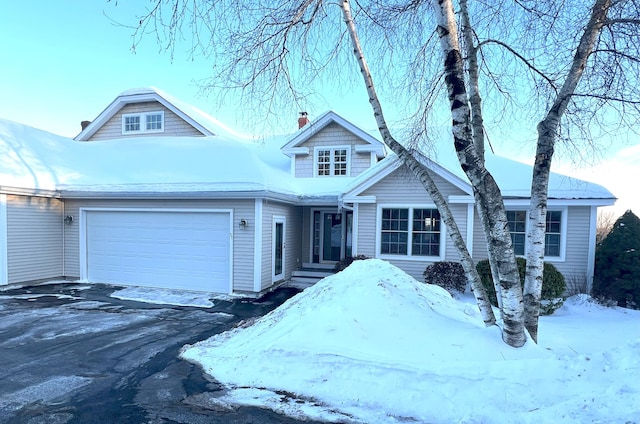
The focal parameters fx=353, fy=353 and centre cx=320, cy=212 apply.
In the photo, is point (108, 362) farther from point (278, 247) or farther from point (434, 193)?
point (278, 247)

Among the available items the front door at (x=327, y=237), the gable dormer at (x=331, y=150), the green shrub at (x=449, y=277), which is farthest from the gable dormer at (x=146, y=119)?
the green shrub at (x=449, y=277)

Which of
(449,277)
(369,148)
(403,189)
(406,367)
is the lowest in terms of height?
(449,277)

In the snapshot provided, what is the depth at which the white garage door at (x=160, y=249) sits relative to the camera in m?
10.3

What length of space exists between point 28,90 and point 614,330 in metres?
16.6

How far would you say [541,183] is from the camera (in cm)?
473

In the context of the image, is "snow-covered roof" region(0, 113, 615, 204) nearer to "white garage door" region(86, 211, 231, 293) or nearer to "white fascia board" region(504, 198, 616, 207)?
"white fascia board" region(504, 198, 616, 207)

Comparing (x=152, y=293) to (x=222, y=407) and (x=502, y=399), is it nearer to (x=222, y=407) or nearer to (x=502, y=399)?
(x=222, y=407)

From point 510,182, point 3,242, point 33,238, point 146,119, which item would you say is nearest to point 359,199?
point 510,182

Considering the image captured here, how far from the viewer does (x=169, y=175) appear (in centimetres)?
1116

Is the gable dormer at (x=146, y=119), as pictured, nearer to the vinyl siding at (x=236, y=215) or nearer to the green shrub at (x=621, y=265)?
the vinyl siding at (x=236, y=215)

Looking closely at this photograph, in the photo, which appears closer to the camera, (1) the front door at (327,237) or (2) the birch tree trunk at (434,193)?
(2) the birch tree trunk at (434,193)

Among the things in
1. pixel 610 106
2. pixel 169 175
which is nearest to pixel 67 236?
pixel 169 175

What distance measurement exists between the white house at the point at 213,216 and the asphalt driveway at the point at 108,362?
5.85 feet

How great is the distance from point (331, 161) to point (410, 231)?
15.7 ft
